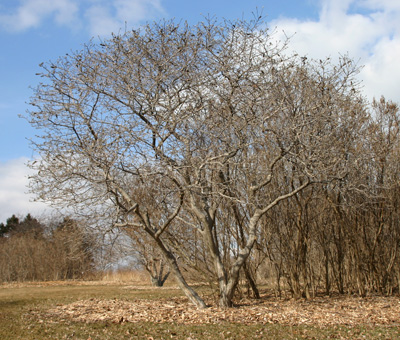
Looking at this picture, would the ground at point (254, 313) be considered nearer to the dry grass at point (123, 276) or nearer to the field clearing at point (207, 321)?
the field clearing at point (207, 321)

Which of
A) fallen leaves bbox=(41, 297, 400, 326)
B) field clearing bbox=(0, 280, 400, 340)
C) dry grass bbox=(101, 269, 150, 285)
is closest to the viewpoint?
field clearing bbox=(0, 280, 400, 340)

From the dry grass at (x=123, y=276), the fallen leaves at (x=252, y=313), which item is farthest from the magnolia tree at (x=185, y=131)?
the dry grass at (x=123, y=276)

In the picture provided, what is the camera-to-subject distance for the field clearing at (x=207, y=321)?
693cm

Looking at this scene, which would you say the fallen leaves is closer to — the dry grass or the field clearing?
the field clearing

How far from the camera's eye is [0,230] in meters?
43.3

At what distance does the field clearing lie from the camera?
693 cm

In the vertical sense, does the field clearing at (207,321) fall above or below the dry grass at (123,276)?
below

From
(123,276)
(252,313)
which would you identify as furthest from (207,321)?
(123,276)

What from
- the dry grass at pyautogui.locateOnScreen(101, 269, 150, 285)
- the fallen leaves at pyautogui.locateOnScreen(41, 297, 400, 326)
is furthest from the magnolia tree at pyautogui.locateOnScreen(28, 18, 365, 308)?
the dry grass at pyautogui.locateOnScreen(101, 269, 150, 285)

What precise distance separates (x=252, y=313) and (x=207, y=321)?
3.87ft

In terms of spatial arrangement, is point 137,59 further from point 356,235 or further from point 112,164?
point 356,235

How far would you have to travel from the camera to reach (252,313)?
8586 millimetres

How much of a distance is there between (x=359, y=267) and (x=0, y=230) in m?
40.5

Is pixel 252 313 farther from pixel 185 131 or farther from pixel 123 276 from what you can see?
pixel 123 276
